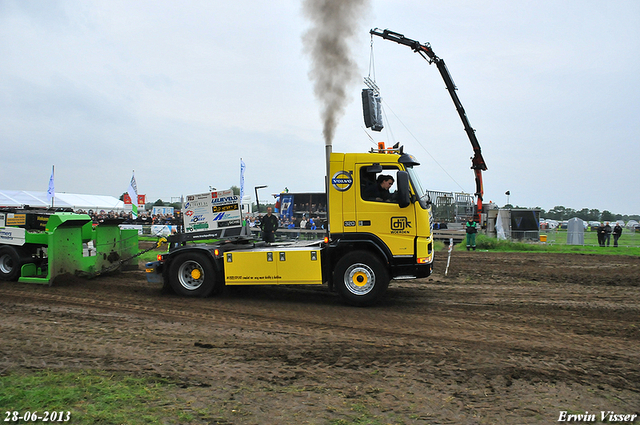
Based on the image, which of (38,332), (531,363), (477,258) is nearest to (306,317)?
(531,363)

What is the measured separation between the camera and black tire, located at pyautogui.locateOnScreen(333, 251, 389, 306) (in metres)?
7.24

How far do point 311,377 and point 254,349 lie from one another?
1108 mm

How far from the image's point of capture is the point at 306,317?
669 cm

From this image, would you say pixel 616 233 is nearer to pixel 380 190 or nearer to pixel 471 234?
pixel 471 234

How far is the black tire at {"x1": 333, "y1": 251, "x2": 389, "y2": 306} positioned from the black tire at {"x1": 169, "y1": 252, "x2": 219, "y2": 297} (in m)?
2.44

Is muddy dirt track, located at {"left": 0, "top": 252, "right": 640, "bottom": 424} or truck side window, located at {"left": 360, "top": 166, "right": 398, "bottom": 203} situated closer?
muddy dirt track, located at {"left": 0, "top": 252, "right": 640, "bottom": 424}

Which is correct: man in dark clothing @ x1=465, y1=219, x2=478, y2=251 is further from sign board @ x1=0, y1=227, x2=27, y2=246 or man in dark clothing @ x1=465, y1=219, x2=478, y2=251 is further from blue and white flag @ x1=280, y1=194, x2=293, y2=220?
sign board @ x1=0, y1=227, x2=27, y2=246

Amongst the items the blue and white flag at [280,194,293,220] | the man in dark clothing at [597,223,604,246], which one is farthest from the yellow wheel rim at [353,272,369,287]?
the man in dark clothing at [597,223,604,246]

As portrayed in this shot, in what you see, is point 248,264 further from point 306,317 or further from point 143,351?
point 143,351

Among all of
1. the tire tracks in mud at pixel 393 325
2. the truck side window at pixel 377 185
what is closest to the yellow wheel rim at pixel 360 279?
the tire tracks in mud at pixel 393 325

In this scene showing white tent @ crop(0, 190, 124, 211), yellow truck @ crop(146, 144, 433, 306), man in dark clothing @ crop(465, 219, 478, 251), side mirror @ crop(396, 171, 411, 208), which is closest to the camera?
side mirror @ crop(396, 171, 411, 208)

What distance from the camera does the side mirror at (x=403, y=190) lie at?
22.8 feet

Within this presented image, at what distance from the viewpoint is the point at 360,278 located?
7.35m

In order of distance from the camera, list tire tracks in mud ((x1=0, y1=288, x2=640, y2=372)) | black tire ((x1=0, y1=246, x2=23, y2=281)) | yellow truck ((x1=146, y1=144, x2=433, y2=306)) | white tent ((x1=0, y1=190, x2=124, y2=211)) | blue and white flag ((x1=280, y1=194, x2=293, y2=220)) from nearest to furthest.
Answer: tire tracks in mud ((x1=0, y1=288, x2=640, y2=372))
yellow truck ((x1=146, y1=144, x2=433, y2=306))
black tire ((x1=0, y1=246, x2=23, y2=281))
blue and white flag ((x1=280, y1=194, x2=293, y2=220))
white tent ((x1=0, y1=190, x2=124, y2=211))
